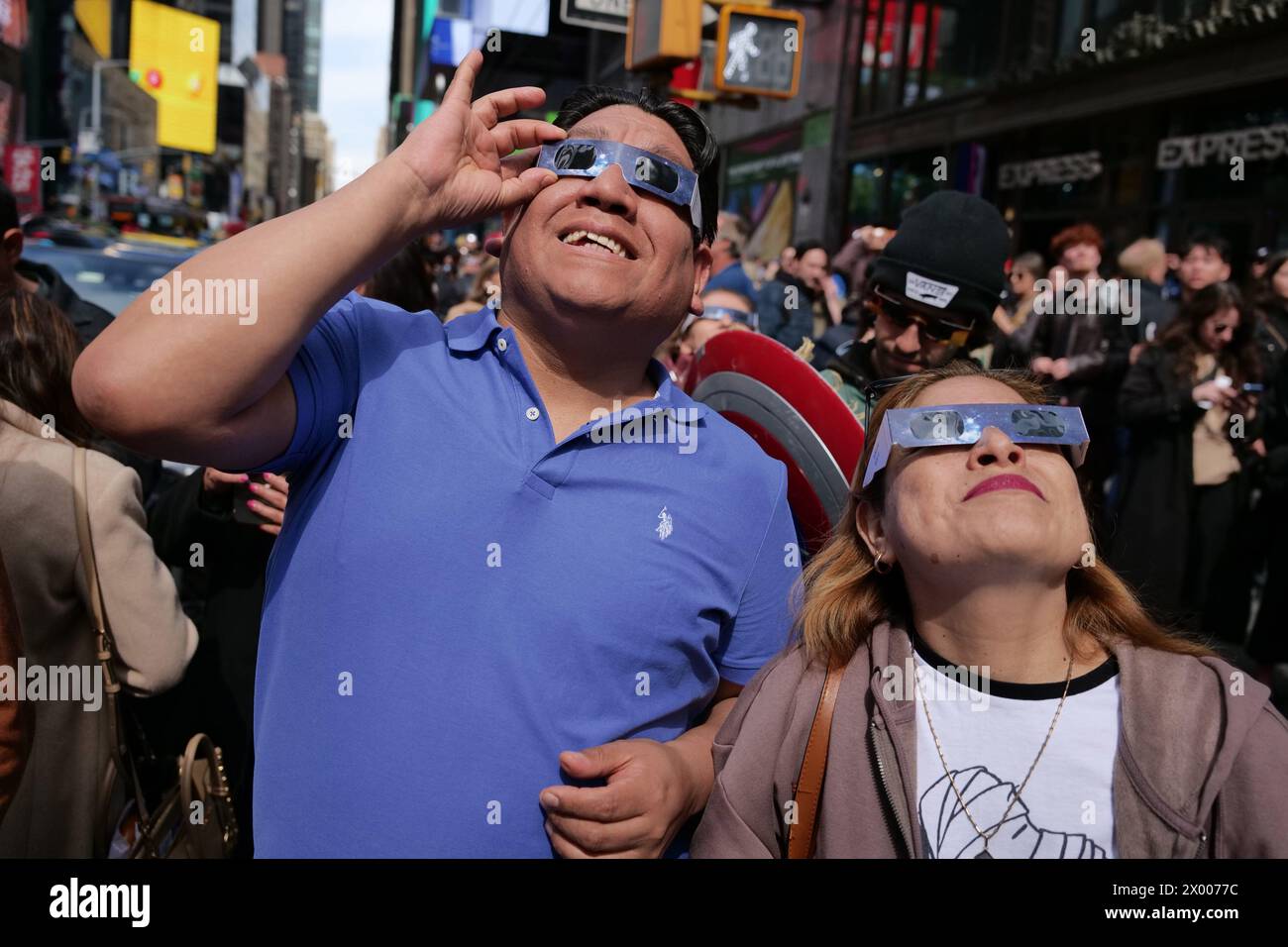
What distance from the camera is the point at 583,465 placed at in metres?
Result: 2.00

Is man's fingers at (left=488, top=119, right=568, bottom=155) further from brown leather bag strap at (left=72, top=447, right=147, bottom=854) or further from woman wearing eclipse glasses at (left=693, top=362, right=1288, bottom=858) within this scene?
brown leather bag strap at (left=72, top=447, right=147, bottom=854)

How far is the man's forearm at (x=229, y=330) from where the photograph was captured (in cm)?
162

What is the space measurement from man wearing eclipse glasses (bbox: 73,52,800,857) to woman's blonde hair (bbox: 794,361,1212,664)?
168 mm

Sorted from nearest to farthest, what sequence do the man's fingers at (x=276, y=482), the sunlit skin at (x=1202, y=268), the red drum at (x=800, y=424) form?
the red drum at (x=800, y=424)
the man's fingers at (x=276, y=482)
the sunlit skin at (x=1202, y=268)

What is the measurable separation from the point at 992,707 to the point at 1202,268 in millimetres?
6175

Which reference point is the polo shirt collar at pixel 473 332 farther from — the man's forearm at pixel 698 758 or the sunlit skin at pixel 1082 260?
the sunlit skin at pixel 1082 260

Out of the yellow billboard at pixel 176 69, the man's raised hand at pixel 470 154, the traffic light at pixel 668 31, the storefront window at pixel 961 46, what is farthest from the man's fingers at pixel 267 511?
the yellow billboard at pixel 176 69

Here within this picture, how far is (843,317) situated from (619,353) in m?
8.07

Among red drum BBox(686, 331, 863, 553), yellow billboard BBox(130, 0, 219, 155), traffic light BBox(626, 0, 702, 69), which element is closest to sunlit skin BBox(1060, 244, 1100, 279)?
traffic light BBox(626, 0, 702, 69)

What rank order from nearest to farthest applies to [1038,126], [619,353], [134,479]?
1. [619,353]
2. [134,479]
3. [1038,126]

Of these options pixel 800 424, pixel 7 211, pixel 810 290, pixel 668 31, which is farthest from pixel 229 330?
pixel 810 290

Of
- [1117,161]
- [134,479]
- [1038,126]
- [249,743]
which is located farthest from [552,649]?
[1038,126]
